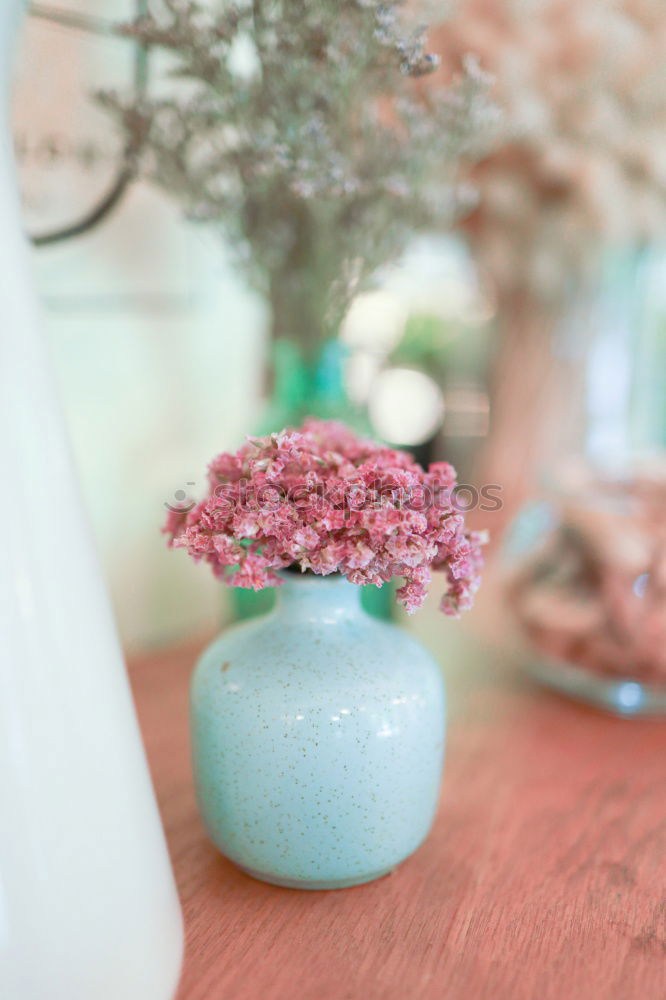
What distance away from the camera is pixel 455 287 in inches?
62.4

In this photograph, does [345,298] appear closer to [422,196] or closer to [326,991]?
[422,196]

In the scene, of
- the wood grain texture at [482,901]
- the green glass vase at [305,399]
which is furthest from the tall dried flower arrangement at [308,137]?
the wood grain texture at [482,901]

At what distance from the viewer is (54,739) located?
32 cm

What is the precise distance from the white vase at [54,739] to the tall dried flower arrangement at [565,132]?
457 millimetres

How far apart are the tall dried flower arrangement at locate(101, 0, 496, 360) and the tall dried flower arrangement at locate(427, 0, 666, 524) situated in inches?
3.2

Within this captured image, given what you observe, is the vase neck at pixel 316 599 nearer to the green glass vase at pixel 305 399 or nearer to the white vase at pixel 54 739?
the white vase at pixel 54 739

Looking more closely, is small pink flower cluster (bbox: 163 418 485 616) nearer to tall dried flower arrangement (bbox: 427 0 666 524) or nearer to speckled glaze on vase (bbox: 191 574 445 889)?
speckled glaze on vase (bbox: 191 574 445 889)

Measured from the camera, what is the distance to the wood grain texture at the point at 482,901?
0.36 metres

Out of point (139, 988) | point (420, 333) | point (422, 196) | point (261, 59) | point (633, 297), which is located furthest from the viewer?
point (420, 333)

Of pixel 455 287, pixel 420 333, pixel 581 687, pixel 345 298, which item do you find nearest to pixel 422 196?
pixel 345 298

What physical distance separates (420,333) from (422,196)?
0.85 metres

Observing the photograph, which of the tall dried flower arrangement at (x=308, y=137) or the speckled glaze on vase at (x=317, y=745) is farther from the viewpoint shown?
the tall dried flower arrangement at (x=308, y=137)

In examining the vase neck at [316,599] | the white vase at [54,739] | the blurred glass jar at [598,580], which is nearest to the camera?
the white vase at [54,739]

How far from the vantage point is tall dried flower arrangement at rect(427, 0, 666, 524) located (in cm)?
68
